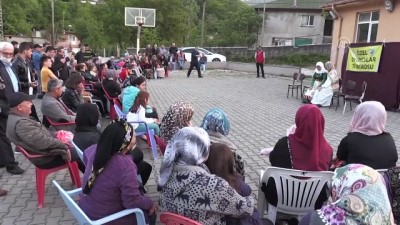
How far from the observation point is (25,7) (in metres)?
45.0

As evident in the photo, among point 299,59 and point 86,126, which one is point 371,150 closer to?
point 86,126

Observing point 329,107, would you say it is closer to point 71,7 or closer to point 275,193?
point 275,193

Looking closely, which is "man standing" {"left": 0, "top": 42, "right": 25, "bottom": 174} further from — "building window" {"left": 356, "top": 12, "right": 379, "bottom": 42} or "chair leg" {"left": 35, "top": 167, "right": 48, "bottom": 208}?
"building window" {"left": 356, "top": 12, "right": 379, "bottom": 42}

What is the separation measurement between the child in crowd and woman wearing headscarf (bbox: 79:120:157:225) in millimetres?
624

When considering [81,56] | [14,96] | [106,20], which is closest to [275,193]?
[14,96]

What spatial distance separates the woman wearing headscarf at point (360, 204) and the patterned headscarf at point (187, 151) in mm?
908

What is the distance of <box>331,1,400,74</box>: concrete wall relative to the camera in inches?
497

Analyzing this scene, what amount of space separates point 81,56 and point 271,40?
27.4 meters

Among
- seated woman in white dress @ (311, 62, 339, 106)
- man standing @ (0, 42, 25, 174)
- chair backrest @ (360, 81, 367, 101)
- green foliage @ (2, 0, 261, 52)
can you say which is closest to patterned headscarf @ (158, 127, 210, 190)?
man standing @ (0, 42, 25, 174)

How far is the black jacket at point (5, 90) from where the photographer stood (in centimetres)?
488

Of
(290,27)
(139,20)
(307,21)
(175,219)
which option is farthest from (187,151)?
(307,21)

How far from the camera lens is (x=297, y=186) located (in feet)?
10.4

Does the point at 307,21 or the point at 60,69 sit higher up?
the point at 307,21

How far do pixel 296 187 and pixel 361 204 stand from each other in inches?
47.2
